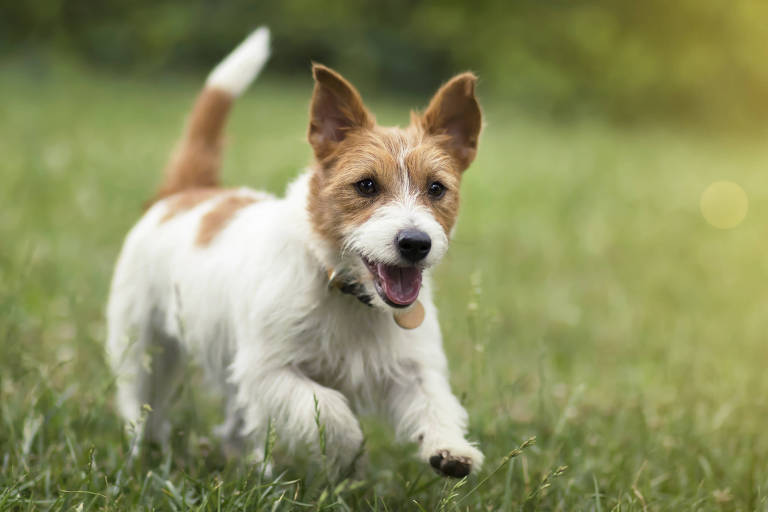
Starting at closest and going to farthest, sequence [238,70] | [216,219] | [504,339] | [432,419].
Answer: [432,419] < [216,219] < [238,70] < [504,339]

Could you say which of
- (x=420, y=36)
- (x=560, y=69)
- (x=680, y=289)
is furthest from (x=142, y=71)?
(x=680, y=289)

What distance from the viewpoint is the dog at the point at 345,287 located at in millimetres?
2867

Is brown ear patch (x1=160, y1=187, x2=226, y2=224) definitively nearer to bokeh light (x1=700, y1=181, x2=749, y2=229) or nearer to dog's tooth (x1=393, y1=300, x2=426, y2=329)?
dog's tooth (x1=393, y1=300, x2=426, y2=329)

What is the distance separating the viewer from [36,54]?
1769 centimetres

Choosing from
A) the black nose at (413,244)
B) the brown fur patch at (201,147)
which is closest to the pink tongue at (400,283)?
the black nose at (413,244)

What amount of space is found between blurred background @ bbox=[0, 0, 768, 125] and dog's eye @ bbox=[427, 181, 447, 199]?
19691mm

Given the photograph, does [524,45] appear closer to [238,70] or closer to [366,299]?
[238,70]

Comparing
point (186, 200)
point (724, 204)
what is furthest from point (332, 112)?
point (724, 204)

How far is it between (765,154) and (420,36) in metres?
10.7

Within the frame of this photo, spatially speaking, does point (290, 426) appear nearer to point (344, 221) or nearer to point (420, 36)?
point (344, 221)

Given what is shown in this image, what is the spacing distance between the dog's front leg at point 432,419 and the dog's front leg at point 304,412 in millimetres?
204

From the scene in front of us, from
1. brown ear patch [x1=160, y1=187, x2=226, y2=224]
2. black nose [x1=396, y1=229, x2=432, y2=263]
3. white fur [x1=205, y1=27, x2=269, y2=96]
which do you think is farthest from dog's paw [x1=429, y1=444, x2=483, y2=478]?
white fur [x1=205, y1=27, x2=269, y2=96]

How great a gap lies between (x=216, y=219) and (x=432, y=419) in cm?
144

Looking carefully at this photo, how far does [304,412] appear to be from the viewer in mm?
2861
